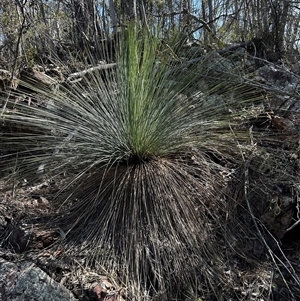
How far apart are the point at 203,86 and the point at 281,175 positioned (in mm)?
754

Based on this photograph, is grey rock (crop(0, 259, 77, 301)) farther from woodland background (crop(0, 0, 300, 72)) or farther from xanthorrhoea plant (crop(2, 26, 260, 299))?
woodland background (crop(0, 0, 300, 72))

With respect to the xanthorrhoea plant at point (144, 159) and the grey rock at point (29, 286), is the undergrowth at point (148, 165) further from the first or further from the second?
the grey rock at point (29, 286)

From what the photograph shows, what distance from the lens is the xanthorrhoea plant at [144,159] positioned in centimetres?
182

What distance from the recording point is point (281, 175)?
2.12 m

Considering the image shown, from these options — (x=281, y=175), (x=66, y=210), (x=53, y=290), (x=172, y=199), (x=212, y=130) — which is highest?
(x=212, y=130)

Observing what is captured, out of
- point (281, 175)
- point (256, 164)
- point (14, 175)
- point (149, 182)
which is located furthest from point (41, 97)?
point (281, 175)

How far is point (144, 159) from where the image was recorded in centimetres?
218

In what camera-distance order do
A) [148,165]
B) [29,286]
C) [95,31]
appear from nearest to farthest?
[29,286], [148,165], [95,31]

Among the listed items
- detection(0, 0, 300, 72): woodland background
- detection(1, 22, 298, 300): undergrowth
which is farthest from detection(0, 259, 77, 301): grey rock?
detection(0, 0, 300, 72): woodland background

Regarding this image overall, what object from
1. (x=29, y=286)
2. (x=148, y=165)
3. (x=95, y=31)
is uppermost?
(x=95, y=31)

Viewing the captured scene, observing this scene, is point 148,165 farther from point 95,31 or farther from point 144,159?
point 95,31

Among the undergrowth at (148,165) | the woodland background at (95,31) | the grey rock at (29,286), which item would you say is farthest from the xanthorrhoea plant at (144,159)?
the woodland background at (95,31)

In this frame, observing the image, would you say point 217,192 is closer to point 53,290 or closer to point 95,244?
point 95,244

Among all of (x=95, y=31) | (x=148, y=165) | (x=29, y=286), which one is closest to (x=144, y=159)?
(x=148, y=165)
